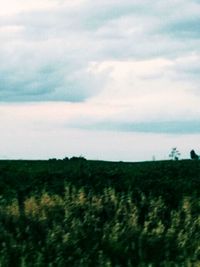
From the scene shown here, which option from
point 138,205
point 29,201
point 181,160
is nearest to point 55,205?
point 29,201

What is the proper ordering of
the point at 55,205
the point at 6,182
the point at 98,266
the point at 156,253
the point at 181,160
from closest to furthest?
the point at 98,266 < the point at 156,253 < the point at 55,205 < the point at 6,182 < the point at 181,160

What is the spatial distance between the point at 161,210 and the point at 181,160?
5.72 m

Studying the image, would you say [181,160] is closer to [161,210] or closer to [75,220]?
[161,210]

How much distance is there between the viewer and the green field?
13.4m

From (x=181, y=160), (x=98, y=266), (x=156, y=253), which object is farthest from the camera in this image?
(x=181, y=160)

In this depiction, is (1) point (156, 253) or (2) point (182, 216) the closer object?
(1) point (156, 253)

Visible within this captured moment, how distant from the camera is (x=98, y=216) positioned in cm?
1525

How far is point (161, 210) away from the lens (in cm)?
1589

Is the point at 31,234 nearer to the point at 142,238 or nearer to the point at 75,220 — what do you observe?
the point at 75,220

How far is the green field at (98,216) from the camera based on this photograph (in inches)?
527

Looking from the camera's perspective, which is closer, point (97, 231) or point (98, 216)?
point (97, 231)

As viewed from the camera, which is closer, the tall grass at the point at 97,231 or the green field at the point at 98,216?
the tall grass at the point at 97,231

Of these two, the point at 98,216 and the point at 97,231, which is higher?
the point at 98,216

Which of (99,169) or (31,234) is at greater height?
(99,169)
